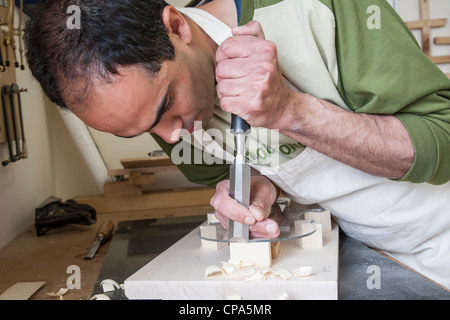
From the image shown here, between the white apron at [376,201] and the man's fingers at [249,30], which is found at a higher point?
the man's fingers at [249,30]

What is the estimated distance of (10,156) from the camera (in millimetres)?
2242

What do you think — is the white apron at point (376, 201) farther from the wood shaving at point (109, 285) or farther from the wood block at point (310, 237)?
the wood shaving at point (109, 285)

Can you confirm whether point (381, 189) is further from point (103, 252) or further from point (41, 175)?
point (41, 175)

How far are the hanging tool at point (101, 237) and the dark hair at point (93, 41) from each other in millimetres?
898

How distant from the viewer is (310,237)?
1145 millimetres

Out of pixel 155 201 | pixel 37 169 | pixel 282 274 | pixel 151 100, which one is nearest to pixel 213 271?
pixel 282 274

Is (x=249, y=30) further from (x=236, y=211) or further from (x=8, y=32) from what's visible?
(x=8, y=32)

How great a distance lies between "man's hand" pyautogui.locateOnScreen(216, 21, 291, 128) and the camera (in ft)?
2.99

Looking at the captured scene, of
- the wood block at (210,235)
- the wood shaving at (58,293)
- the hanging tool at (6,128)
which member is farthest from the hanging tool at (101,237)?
the wood block at (210,235)

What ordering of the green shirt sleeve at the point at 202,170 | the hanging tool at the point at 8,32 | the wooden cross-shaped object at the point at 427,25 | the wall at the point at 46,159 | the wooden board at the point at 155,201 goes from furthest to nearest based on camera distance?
the wooden cross-shaped object at the point at 427,25
the wooden board at the point at 155,201
the wall at the point at 46,159
the hanging tool at the point at 8,32
the green shirt sleeve at the point at 202,170

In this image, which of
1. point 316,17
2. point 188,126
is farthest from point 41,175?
point 316,17

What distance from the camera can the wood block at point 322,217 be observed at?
1.32 m

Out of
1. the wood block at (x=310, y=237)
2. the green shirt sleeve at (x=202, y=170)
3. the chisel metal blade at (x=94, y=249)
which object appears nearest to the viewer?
the wood block at (x=310, y=237)

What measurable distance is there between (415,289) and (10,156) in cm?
193
